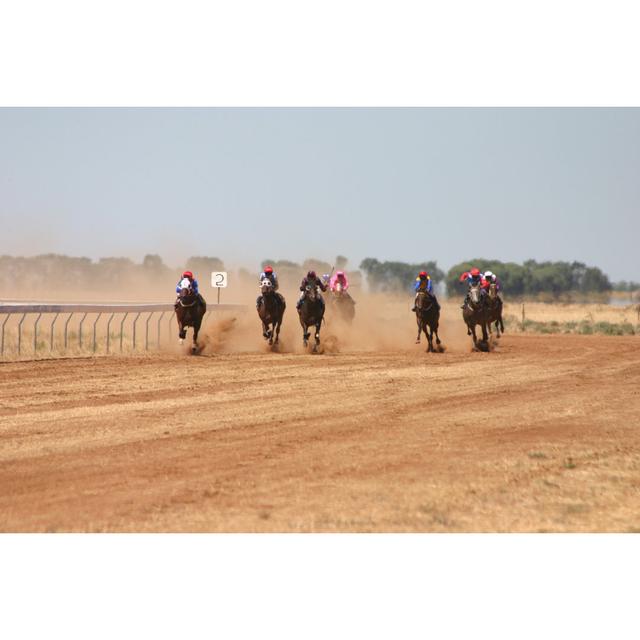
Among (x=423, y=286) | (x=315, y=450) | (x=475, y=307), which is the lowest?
(x=315, y=450)

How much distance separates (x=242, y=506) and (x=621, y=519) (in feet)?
9.83

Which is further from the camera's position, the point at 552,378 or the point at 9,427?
the point at 552,378

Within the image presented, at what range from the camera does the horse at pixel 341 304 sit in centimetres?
3212

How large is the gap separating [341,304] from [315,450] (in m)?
20.4

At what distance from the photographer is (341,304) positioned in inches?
1272

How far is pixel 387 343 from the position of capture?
105ft

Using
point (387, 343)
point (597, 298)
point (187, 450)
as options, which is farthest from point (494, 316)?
point (597, 298)

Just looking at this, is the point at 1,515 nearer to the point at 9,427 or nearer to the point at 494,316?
the point at 9,427

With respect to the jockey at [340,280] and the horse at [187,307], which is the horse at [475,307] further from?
the horse at [187,307]

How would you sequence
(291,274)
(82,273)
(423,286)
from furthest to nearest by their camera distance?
(82,273) < (291,274) < (423,286)

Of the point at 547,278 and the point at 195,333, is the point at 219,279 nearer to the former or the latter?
the point at 195,333

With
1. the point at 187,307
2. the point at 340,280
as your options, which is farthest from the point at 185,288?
the point at 340,280

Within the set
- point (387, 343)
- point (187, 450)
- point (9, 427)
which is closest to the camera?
point (187, 450)

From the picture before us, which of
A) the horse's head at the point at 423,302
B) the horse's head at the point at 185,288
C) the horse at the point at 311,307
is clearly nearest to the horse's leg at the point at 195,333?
the horse's head at the point at 185,288
